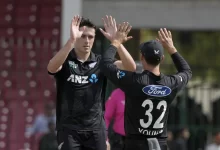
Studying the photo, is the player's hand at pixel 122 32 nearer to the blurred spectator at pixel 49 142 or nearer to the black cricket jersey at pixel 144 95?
the black cricket jersey at pixel 144 95

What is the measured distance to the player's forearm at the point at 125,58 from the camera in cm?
750

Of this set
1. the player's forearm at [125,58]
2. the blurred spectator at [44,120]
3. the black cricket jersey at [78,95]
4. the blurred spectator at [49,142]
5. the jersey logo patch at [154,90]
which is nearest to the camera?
the jersey logo patch at [154,90]

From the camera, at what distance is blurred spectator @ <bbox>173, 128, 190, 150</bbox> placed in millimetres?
15225

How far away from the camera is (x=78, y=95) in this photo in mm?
8141

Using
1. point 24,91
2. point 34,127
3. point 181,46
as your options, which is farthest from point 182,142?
point 181,46

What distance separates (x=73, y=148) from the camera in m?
8.05

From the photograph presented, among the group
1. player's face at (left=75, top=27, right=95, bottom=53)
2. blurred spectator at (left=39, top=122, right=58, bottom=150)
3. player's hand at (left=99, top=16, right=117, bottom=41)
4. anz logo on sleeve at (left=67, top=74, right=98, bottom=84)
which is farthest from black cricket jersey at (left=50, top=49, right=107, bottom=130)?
blurred spectator at (left=39, top=122, right=58, bottom=150)

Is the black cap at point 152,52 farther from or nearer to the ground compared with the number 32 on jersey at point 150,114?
farther from the ground

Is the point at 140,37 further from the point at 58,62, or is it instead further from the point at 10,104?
the point at 58,62

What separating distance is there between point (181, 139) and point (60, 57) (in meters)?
8.04

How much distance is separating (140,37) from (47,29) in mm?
2568

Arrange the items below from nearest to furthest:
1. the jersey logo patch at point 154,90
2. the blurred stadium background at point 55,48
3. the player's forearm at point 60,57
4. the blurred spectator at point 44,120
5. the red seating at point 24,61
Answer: the jersey logo patch at point 154,90 → the player's forearm at point 60,57 → the blurred spectator at point 44,120 → the blurred stadium background at point 55,48 → the red seating at point 24,61

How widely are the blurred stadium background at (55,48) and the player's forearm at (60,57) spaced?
8.41 m

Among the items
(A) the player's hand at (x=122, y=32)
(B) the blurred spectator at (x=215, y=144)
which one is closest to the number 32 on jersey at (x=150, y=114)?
(A) the player's hand at (x=122, y=32)
